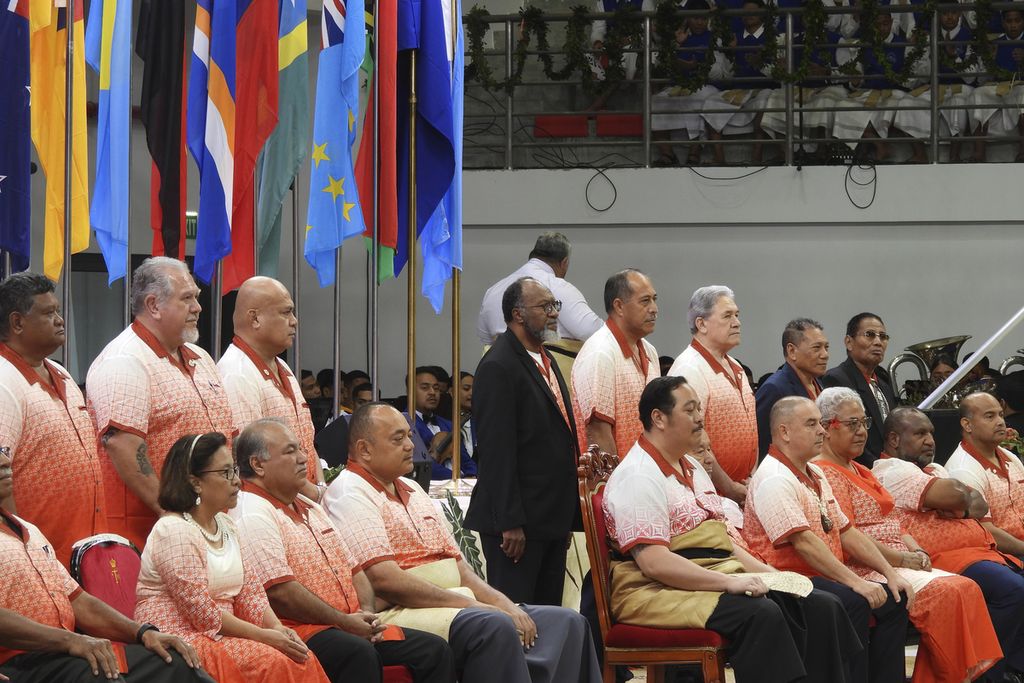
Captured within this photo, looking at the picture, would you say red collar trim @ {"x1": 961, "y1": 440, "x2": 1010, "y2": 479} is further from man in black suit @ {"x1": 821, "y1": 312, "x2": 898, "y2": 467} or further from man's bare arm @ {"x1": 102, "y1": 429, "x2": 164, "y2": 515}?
man's bare arm @ {"x1": 102, "y1": 429, "x2": 164, "y2": 515}

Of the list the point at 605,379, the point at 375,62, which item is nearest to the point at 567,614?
the point at 605,379

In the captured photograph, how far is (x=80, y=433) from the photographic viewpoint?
13.3ft

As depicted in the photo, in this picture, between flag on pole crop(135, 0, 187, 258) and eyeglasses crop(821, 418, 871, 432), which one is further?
flag on pole crop(135, 0, 187, 258)

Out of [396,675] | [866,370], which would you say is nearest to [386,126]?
[866,370]

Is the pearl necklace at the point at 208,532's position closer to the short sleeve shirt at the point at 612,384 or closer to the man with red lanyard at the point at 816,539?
the short sleeve shirt at the point at 612,384

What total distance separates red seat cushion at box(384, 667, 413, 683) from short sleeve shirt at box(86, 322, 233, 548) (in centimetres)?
82

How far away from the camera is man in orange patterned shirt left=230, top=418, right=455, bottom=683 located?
13.2ft

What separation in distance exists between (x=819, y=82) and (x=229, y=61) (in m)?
6.39

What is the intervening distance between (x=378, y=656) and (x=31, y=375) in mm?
1228

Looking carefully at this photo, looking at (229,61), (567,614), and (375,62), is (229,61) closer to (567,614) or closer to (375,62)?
(375,62)

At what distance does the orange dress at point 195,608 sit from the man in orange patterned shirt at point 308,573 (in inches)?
7.8

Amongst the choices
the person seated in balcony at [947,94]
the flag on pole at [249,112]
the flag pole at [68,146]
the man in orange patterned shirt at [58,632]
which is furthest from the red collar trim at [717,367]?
the person seated in balcony at [947,94]

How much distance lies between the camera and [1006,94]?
10773mm

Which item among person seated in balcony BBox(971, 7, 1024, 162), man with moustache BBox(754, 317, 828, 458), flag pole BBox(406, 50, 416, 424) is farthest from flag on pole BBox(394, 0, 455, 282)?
person seated in balcony BBox(971, 7, 1024, 162)
